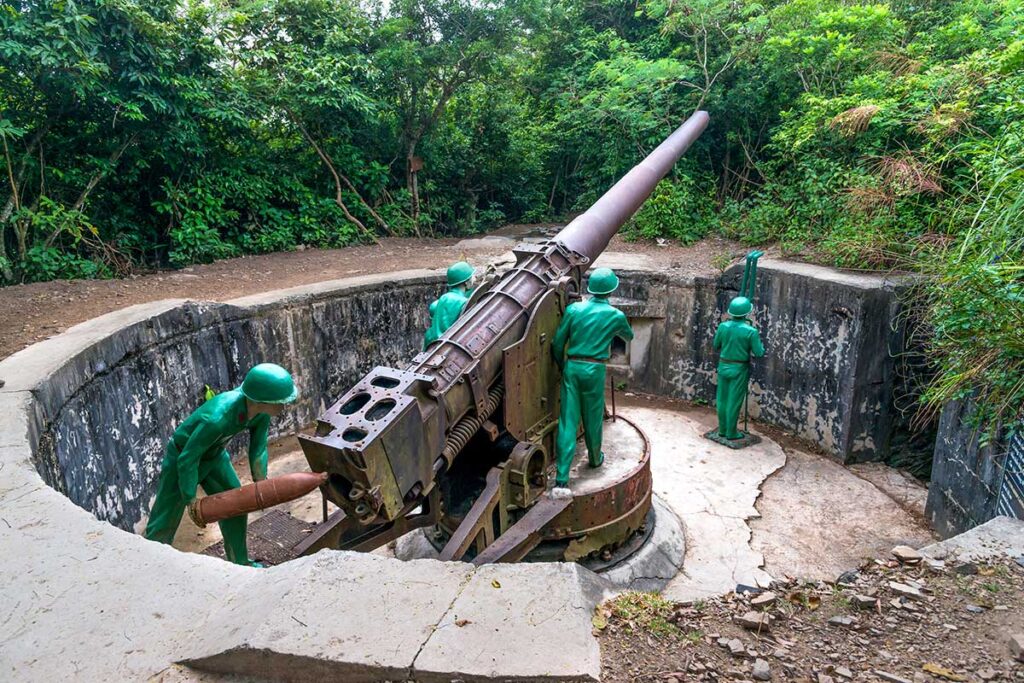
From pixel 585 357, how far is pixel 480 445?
3.02 ft

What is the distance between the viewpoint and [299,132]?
10562 millimetres

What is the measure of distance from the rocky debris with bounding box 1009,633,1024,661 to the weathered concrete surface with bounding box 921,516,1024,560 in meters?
0.73

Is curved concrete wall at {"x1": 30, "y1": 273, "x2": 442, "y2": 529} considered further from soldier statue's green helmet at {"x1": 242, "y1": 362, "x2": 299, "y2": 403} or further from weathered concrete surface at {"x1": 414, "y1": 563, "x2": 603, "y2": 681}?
weathered concrete surface at {"x1": 414, "y1": 563, "x2": 603, "y2": 681}

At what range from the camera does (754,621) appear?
2.20 m

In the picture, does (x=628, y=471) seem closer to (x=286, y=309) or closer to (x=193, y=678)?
(x=193, y=678)

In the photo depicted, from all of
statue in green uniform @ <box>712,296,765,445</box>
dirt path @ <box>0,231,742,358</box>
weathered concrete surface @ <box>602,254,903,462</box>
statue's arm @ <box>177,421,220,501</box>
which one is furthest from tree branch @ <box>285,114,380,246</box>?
statue's arm @ <box>177,421,220,501</box>

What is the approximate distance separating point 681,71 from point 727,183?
1.99m

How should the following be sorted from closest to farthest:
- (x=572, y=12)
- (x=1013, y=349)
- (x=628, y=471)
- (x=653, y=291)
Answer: (x=1013, y=349), (x=628, y=471), (x=653, y=291), (x=572, y=12)

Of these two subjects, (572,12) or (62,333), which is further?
(572,12)

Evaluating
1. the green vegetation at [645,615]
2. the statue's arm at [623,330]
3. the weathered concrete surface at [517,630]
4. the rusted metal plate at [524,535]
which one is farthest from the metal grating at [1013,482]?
the weathered concrete surface at [517,630]

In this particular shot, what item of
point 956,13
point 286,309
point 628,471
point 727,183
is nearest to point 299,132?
point 286,309

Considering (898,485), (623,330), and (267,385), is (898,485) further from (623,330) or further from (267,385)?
(267,385)

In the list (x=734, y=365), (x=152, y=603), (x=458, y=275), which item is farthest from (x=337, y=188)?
(x=152, y=603)

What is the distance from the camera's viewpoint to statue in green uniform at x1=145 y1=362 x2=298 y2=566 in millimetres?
3219
